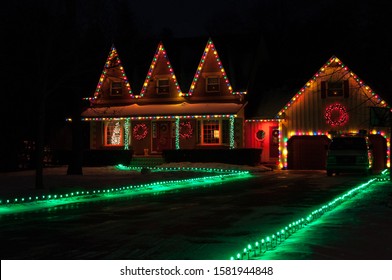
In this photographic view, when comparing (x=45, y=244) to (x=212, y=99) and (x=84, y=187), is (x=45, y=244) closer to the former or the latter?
(x=84, y=187)

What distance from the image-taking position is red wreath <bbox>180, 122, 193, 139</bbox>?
42750mm

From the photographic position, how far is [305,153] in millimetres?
39219

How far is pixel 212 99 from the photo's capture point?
42406 millimetres

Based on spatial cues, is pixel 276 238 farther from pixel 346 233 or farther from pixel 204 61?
pixel 204 61

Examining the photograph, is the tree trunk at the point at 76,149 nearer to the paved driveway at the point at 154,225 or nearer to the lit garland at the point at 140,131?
the paved driveway at the point at 154,225

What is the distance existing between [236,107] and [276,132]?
330 centimetres

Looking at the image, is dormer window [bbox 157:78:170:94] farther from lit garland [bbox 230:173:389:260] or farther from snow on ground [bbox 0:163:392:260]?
lit garland [bbox 230:173:389:260]

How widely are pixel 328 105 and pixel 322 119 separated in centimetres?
92

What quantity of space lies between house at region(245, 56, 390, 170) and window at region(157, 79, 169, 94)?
27.2 feet

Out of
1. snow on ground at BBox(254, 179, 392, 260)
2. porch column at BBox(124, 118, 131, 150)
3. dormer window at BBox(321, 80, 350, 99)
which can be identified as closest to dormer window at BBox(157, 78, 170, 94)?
porch column at BBox(124, 118, 131, 150)

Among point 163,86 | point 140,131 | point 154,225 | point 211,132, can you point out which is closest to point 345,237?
point 154,225

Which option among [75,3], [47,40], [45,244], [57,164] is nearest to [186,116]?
[57,164]

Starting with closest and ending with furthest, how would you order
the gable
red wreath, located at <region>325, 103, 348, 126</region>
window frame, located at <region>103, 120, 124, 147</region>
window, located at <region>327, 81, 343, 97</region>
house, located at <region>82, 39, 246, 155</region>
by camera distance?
the gable
red wreath, located at <region>325, 103, 348, 126</region>
window, located at <region>327, 81, 343, 97</region>
house, located at <region>82, 39, 246, 155</region>
window frame, located at <region>103, 120, 124, 147</region>

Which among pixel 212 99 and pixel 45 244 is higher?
pixel 212 99
